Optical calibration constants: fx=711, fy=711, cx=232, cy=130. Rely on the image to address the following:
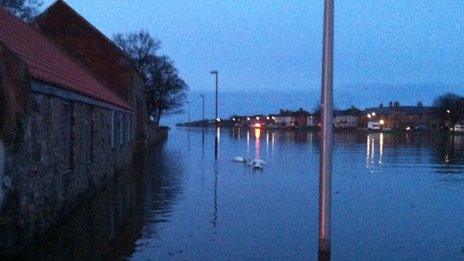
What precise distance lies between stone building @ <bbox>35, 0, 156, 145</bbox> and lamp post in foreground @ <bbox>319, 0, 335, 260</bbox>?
28052 mm

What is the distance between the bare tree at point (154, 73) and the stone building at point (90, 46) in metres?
37.9

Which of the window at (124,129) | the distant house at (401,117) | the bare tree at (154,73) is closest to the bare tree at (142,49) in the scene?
the bare tree at (154,73)

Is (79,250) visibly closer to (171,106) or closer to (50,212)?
(50,212)

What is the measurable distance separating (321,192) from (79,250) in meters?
3.92

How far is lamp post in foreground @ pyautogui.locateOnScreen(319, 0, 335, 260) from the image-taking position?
9.14 m

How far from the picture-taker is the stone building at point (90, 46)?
36969mm

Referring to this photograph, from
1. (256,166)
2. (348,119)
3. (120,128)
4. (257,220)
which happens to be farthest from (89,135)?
(348,119)

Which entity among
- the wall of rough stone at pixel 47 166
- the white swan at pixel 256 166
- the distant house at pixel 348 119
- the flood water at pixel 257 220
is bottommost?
the flood water at pixel 257 220

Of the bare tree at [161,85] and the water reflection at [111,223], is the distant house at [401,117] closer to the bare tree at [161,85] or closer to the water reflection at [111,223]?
the bare tree at [161,85]

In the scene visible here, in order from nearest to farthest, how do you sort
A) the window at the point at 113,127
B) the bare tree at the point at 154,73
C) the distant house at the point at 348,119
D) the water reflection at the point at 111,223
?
the water reflection at the point at 111,223
the window at the point at 113,127
the bare tree at the point at 154,73
the distant house at the point at 348,119

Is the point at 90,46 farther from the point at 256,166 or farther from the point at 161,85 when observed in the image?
the point at 161,85

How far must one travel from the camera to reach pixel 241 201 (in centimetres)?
1708

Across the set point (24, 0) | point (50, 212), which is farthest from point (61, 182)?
point (24, 0)

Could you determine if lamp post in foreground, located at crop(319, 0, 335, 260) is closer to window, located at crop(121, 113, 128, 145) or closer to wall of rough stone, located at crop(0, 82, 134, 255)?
wall of rough stone, located at crop(0, 82, 134, 255)
